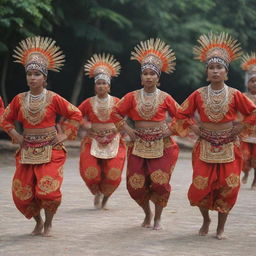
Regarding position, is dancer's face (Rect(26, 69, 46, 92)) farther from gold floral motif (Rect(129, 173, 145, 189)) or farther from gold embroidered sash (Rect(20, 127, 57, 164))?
gold floral motif (Rect(129, 173, 145, 189))

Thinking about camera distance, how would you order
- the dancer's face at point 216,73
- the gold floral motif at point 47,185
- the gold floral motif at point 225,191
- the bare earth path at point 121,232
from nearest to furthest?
the bare earth path at point 121,232, the gold floral motif at point 47,185, the gold floral motif at point 225,191, the dancer's face at point 216,73

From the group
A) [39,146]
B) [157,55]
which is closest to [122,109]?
[157,55]

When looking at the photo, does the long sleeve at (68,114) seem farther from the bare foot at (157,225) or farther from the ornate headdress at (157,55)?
the bare foot at (157,225)

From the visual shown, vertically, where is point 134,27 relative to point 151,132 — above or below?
above

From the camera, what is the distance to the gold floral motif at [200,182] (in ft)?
26.0

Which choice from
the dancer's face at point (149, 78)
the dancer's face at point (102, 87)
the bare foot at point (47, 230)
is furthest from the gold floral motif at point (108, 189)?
the bare foot at point (47, 230)

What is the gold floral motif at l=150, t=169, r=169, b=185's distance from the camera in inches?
339

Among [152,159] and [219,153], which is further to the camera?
[152,159]

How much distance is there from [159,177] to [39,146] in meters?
1.54

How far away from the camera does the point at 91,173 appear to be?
10.6 meters

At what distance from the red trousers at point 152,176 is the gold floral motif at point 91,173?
1847 mm

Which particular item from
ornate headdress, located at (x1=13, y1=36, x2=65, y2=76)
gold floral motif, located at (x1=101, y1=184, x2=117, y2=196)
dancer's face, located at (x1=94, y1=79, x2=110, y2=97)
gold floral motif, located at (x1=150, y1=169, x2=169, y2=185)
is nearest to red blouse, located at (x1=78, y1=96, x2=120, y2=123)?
dancer's face, located at (x1=94, y1=79, x2=110, y2=97)

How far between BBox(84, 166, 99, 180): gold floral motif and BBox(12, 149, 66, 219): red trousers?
99.5 inches

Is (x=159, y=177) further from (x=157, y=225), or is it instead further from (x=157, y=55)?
(x=157, y=55)
